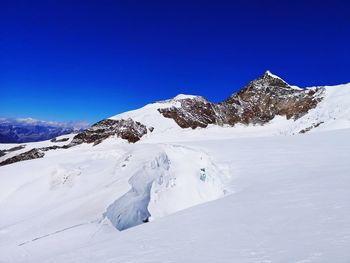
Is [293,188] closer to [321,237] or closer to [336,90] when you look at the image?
[321,237]

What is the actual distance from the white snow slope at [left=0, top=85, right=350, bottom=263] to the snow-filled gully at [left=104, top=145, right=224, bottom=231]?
4 centimetres

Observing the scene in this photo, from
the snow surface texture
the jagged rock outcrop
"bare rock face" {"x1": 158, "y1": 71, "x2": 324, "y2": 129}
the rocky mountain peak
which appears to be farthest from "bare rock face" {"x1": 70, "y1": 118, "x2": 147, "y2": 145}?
the rocky mountain peak

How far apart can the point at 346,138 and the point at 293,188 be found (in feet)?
38.2

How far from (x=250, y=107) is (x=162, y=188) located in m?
87.8

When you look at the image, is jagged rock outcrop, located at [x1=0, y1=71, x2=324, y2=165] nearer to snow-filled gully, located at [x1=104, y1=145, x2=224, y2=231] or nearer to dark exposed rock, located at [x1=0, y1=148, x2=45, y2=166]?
dark exposed rock, located at [x1=0, y1=148, x2=45, y2=166]

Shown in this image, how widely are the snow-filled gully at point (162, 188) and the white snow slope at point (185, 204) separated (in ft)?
0.15

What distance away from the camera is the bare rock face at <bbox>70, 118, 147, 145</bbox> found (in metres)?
78.6

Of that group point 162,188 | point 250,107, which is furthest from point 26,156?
point 162,188

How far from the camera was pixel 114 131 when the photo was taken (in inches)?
3194

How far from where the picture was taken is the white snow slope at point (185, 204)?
6.00 metres

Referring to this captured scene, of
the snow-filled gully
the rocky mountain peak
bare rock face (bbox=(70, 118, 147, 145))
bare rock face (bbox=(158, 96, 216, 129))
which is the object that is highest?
the rocky mountain peak

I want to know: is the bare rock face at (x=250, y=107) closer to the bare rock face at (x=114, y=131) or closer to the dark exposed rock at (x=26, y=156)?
the bare rock face at (x=114, y=131)

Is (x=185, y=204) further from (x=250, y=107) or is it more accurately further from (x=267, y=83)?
(x=267, y=83)

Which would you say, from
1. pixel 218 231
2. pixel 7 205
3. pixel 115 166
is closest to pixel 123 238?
pixel 218 231
